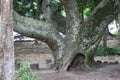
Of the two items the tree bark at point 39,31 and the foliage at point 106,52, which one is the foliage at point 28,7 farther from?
the tree bark at point 39,31

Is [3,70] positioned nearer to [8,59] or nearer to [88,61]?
[8,59]

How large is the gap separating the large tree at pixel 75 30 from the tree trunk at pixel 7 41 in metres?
2.80

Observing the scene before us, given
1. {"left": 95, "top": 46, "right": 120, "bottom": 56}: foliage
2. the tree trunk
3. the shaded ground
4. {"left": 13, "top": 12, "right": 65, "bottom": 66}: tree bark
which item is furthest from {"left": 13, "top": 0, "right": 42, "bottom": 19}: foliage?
the tree trunk

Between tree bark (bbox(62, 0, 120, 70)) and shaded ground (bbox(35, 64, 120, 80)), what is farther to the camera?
tree bark (bbox(62, 0, 120, 70))

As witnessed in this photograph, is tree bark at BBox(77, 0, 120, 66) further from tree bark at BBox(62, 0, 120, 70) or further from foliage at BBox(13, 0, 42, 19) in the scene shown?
foliage at BBox(13, 0, 42, 19)

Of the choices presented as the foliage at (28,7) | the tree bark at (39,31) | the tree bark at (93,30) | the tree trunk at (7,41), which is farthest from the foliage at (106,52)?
the tree trunk at (7,41)

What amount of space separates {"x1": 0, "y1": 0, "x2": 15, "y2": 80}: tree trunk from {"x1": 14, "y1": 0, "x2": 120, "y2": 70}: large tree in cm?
280

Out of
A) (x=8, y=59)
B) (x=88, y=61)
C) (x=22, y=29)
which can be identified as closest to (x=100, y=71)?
(x=88, y=61)

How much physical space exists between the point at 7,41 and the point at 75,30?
3659mm

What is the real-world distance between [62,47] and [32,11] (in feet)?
23.1

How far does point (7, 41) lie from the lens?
16.0 feet

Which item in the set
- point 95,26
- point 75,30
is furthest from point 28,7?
point 95,26

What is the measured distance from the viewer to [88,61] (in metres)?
8.13

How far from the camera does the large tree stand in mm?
7918
